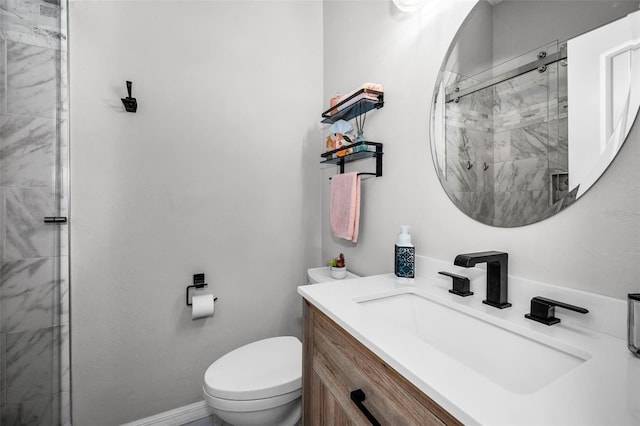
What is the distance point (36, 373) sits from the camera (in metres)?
1.25

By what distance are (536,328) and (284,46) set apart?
184 cm

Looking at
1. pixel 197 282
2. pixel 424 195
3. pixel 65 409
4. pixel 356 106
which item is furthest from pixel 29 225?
pixel 424 195

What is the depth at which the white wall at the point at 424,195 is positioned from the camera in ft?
2.04

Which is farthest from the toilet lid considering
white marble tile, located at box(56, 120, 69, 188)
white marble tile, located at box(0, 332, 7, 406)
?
white marble tile, located at box(56, 120, 69, 188)

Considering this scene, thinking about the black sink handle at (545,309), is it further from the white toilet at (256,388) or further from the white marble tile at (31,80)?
the white marble tile at (31,80)

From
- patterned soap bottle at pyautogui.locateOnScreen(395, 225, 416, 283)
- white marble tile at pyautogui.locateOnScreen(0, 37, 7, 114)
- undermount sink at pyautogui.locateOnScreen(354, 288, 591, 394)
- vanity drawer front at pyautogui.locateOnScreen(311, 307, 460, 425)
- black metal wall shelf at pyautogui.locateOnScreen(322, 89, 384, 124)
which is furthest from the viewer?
black metal wall shelf at pyautogui.locateOnScreen(322, 89, 384, 124)

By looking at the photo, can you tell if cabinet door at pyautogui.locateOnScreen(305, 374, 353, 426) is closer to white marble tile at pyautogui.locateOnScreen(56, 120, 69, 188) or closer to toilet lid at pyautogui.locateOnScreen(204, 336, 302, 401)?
toilet lid at pyautogui.locateOnScreen(204, 336, 302, 401)

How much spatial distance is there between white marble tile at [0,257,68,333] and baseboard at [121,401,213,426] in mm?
654

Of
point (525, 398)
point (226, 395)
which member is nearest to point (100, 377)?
point (226, 395)

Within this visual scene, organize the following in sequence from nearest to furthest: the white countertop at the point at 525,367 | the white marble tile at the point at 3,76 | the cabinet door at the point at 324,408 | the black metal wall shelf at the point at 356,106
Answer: the white countertop at the point at 525,367, the cabinet door at the point at 324,408, the white marble tile at the point at 3,76, the black metal wall shelf at the point at 356,106

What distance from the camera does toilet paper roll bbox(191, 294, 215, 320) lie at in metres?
1.44

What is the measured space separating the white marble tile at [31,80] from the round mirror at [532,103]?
1.66 m

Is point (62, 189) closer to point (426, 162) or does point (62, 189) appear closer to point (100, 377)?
point (100, 377)

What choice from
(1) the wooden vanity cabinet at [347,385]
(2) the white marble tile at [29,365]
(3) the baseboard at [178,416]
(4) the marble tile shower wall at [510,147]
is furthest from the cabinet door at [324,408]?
(2) the white marble tile at [29,365]
